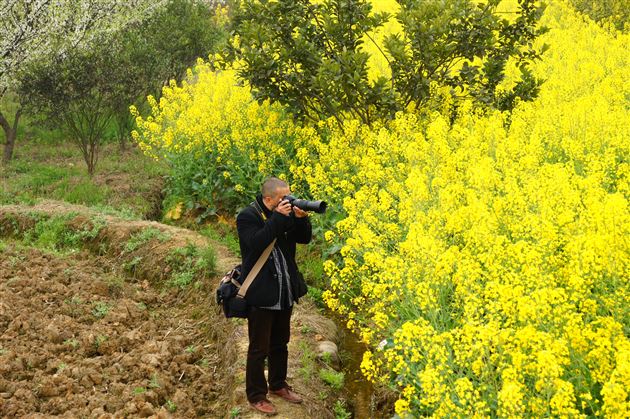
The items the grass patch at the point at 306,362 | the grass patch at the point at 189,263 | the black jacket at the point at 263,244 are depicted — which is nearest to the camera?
the black jacket at the point at 263,244

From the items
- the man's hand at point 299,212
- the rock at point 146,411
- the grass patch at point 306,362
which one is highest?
the man's hand at point 299,212

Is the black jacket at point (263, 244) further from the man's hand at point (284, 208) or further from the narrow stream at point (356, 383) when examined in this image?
the narrow stream at point (356, 383)

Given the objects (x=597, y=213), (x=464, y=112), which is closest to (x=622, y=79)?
(x=464, y=112)

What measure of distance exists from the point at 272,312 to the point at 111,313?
2.75 m

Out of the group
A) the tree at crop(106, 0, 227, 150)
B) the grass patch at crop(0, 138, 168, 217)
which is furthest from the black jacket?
the tree at crop(106, 0, 227, 150)

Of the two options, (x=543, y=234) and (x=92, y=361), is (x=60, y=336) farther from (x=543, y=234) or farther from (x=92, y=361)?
(x=543, y=234)

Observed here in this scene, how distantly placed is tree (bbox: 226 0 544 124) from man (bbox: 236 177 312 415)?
420 centimetres

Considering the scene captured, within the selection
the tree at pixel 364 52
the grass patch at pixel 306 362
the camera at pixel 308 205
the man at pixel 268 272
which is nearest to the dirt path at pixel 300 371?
the grass patch at pixel 306 362

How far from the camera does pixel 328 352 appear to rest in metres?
6.01

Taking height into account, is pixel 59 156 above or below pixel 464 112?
below

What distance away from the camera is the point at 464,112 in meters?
9.28

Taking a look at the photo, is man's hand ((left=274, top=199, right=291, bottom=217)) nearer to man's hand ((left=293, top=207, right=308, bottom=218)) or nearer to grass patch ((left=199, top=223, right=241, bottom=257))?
man's hand ((left=293, top=207, right=308, bottom=218))

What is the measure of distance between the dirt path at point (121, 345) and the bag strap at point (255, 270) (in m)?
1.04

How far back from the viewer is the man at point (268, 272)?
14.9 ft
